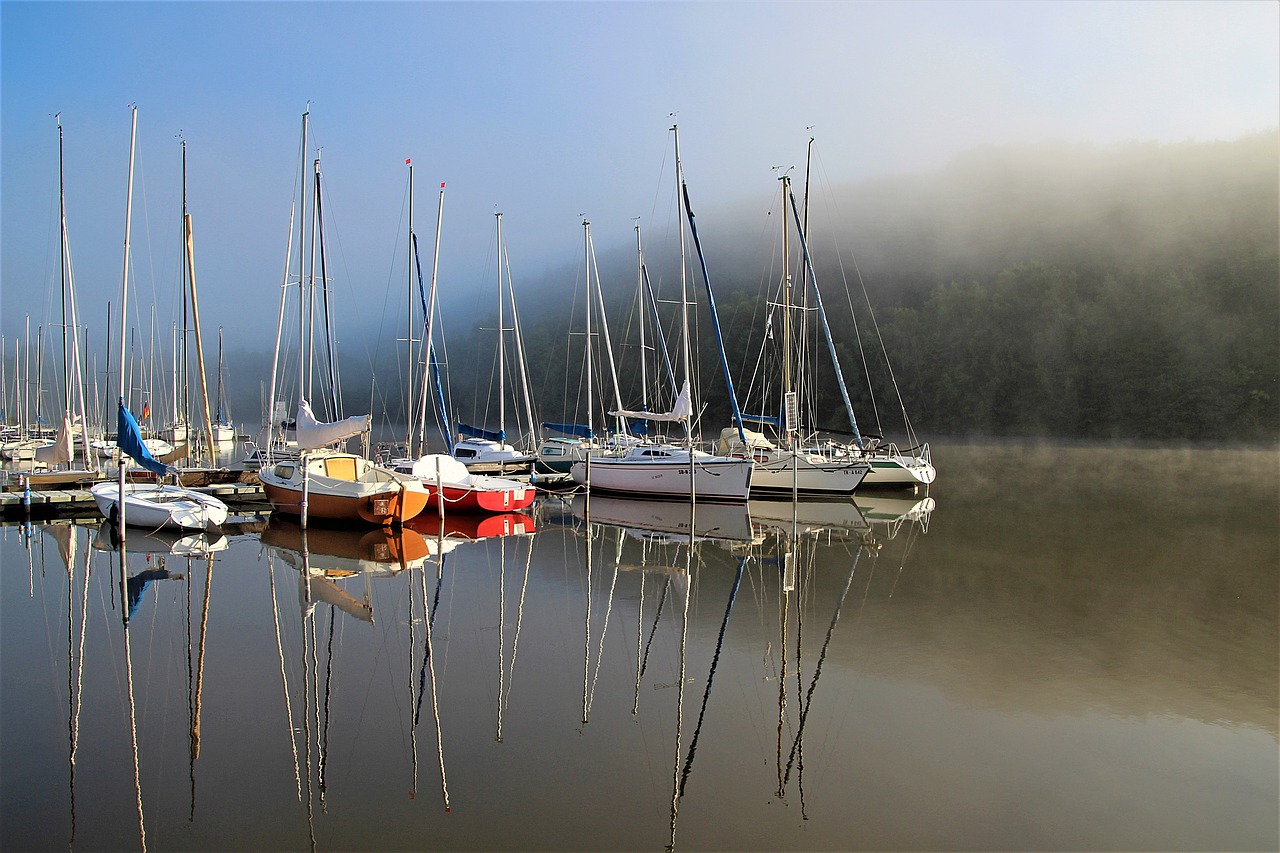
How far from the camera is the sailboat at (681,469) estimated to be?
28859 mm

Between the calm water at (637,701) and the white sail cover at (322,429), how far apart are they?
4.62 meters

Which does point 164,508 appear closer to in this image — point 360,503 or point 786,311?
point 360,503

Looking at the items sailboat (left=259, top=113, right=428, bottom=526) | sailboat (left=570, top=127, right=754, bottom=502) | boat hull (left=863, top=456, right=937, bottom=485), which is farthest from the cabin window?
boat hull (left=863, top=456, right=937, bottom=485)

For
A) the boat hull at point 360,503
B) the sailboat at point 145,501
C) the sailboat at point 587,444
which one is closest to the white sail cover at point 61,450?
the sailboat at point 145,501

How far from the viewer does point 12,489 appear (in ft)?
90.4

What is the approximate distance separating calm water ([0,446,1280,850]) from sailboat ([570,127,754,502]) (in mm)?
11294

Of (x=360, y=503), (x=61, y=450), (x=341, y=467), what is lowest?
(x=360, y=503)

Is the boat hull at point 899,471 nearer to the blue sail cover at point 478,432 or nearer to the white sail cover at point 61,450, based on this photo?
the blue sail cover at point 478,432

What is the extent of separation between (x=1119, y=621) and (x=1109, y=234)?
375ft

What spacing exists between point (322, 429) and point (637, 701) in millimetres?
15935

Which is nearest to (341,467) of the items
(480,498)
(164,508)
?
(480,498)

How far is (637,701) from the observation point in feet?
29.2

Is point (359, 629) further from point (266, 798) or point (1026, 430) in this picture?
point (1026, 430)

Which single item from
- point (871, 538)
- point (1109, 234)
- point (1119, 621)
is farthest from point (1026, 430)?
point (1119, 621)
